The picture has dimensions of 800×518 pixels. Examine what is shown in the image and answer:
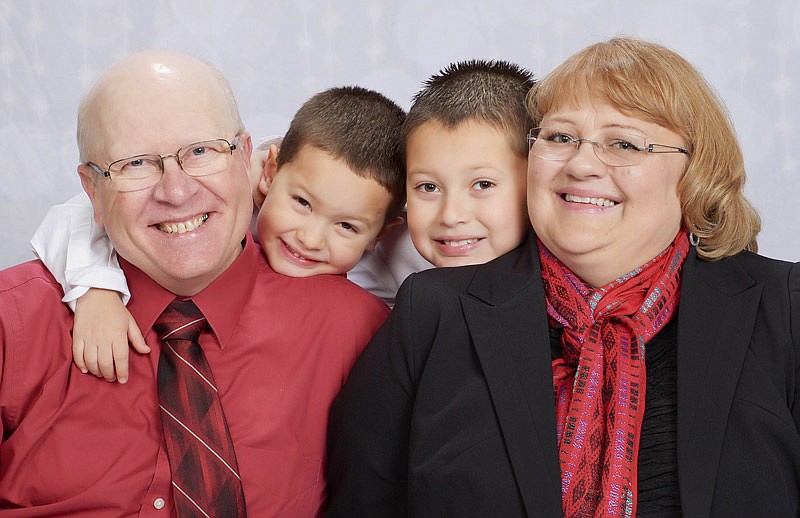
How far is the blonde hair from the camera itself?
206 cm

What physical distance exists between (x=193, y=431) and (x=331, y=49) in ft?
5.23

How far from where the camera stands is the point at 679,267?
214 cm

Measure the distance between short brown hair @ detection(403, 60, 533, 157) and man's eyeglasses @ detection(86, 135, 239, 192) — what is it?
20.5 inches

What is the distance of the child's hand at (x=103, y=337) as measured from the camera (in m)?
2.10

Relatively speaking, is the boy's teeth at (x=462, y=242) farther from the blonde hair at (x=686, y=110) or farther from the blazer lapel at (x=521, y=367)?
the blonde hair at (x=686, y=110)

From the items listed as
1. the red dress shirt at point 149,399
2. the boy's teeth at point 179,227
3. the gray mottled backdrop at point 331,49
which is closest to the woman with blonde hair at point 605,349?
the red dress shirt at point 149,399

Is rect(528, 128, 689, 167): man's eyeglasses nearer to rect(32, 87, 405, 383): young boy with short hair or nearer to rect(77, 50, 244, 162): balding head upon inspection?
rect(32, 87, 405, 383): young boy with short hair

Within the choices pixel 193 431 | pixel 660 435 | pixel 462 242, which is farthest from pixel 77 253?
pixel 660 435

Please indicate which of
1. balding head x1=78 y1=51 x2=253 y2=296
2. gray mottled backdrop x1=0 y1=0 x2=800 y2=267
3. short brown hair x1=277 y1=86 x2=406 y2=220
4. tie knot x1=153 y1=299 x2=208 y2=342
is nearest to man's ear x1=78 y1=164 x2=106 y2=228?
Answer: balding head x1=78 y1=51 x2=253 y2=296

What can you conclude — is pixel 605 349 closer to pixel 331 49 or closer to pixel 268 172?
pixel 268 172

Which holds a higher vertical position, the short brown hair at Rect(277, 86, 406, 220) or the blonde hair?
the blonde hair

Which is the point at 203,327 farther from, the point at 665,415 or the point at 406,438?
the point at 665,415

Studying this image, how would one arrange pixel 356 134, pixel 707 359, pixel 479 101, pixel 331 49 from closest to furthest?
pixel 707 359
pixel 479 101
pixel 356 134
pixel 331 49

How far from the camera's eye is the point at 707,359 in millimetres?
2010
